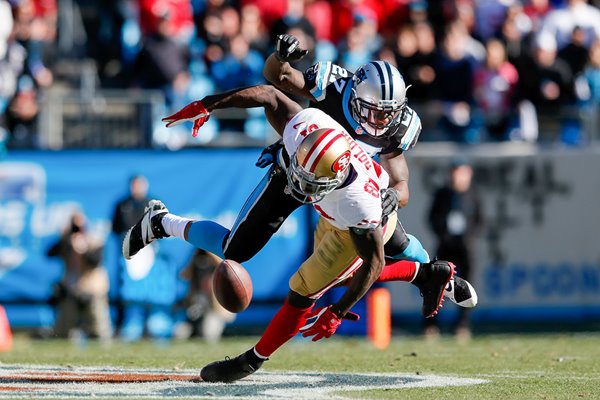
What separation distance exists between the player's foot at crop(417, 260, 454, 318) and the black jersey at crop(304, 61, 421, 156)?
2.41 ft

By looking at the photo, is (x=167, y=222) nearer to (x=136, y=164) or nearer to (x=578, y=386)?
(x=578, y=386)

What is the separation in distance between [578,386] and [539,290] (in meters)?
5.63

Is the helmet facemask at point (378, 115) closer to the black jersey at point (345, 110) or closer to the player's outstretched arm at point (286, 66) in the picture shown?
the black jersey at point (345, 110)

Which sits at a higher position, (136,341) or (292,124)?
(292,124)

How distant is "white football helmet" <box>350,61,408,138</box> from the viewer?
6891 millimetres

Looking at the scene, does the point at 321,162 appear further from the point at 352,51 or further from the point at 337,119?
the point at 352,51

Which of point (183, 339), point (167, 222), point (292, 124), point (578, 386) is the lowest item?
point (183, 339)

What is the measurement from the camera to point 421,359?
8.42 m

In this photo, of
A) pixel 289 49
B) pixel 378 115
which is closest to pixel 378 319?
pixel 378 115

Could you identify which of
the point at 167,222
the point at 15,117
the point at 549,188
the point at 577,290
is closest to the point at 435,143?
the point at 549,188

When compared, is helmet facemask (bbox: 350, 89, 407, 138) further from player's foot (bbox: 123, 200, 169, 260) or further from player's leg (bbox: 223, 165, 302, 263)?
player's foot (bbox: 123, 200, 169, 260)

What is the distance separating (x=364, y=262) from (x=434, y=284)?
112cm

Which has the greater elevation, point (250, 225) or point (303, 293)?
point (250, 225)

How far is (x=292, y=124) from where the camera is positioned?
6.38m
